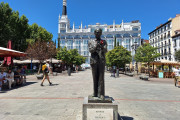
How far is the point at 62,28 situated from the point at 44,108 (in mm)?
73576

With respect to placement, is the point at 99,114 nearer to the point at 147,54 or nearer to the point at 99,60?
the point at 99,60

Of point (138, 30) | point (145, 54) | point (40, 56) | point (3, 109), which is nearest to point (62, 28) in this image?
point (138, 30)

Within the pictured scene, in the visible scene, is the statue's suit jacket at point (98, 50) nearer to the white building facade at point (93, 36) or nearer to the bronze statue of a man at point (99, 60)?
the bronze statue of a man at point (99, 60)

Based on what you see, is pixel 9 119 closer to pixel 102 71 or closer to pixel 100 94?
pixel 100 94

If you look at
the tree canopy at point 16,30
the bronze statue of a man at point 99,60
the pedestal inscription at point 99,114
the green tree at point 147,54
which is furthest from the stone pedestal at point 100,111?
the tree canopy at point 16,30

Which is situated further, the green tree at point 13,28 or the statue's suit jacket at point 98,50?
the green tree at point 13,28

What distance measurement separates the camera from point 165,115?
384 centimetres

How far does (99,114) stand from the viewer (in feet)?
9.52

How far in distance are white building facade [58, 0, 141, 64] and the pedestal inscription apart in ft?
222

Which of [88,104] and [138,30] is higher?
[138,30]

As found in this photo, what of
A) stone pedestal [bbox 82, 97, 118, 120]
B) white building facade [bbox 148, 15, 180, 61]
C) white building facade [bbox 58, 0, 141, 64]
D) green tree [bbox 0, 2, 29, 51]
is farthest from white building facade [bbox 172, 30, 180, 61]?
stone pedestal [bbox 82, 97, 118, 120]

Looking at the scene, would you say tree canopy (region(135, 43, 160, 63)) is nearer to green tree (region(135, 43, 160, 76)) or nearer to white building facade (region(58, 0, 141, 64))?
green tree (region(135, 43, 160, 76))

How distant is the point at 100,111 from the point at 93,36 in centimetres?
6791

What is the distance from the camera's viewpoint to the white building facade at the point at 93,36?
2680 inches
